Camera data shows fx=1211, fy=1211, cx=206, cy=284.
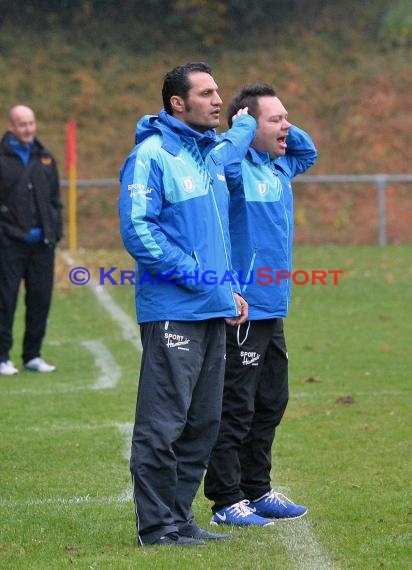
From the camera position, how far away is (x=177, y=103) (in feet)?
18.8

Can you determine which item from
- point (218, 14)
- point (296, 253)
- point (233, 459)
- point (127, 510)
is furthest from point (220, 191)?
point (218, 14)

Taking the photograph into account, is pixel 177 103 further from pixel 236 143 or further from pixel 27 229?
pixel 27 229

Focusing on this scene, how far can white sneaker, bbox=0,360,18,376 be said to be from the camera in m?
11.2

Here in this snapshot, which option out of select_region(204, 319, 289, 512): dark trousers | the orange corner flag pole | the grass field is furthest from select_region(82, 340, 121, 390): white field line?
the orange corner flag pole

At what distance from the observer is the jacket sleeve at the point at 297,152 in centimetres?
678

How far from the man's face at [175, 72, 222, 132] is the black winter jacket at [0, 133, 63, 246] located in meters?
5.69

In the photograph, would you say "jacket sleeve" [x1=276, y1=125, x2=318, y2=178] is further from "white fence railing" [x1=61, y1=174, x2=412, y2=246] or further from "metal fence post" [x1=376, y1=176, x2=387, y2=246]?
"metal fence post" [x1=376, y1=176, x2=387, y2=246]

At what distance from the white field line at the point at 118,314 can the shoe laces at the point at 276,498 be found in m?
6.04

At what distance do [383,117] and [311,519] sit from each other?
21.6 m

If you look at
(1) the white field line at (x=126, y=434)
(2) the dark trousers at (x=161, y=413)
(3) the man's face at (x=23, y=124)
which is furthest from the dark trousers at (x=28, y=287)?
(2) the dark trousers at (x=161, y=413)

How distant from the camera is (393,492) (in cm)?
677

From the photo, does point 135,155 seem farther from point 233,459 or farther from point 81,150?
point 81,150

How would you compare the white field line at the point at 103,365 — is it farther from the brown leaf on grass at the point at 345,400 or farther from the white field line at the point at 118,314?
the brown leaf on grass at the point at 345,400

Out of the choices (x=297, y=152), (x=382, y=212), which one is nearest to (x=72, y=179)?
(x=382, y=212)
